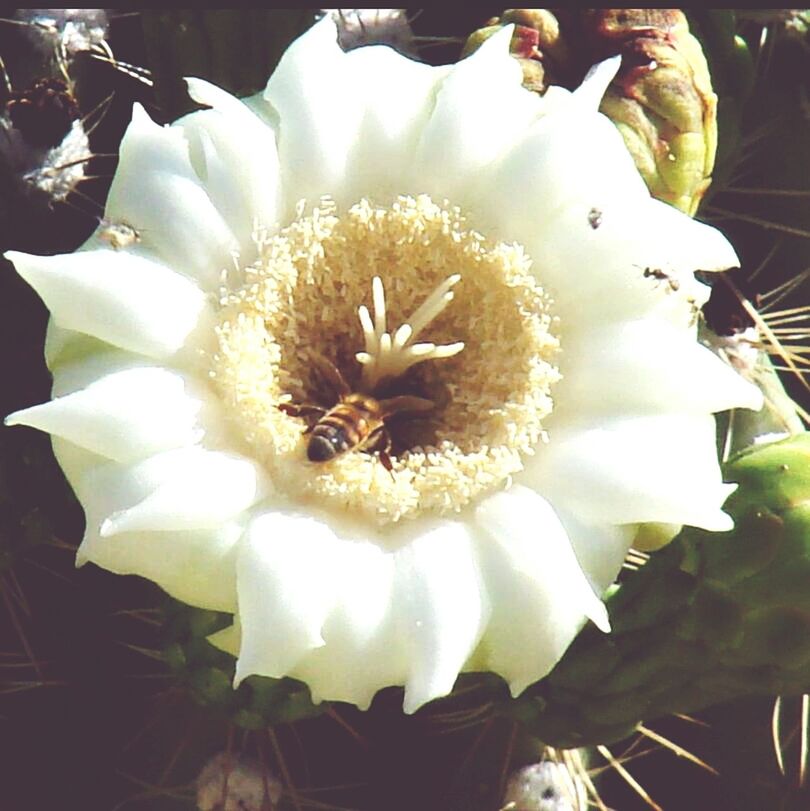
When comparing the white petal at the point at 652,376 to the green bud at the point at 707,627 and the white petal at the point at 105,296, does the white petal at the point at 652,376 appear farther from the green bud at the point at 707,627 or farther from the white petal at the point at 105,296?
the white petal at the point at 105,296

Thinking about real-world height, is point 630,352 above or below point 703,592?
above

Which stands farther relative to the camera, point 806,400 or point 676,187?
point 806,400

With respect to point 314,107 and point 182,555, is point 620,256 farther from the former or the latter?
point 182,555

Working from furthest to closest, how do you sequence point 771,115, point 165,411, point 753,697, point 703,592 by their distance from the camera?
point 771,115 < point 753,697 < point 703,592 < point 165,411

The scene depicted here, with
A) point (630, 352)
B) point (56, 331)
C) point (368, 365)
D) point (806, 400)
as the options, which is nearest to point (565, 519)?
point (630, 352)

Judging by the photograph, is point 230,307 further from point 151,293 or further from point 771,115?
point 771,115

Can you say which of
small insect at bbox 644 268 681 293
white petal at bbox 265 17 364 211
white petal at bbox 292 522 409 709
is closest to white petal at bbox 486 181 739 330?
small insect at bbox 644 268 681 293

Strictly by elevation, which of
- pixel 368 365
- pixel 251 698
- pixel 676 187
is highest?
pixel 676 187
